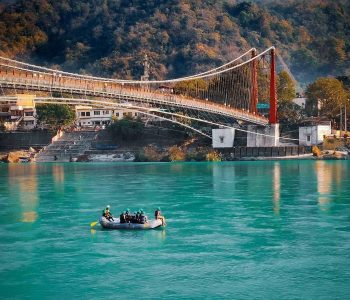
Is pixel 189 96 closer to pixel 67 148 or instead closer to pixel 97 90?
pixel 67 148

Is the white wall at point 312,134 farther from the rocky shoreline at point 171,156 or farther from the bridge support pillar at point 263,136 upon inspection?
the bridge support pillar at point 263,136

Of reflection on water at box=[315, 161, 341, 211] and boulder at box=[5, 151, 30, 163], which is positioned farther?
boulder at box=[5, 151, 30, 163]

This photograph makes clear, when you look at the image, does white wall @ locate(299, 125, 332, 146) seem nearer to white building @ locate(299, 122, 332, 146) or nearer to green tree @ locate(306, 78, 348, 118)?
white building @ locate(299, 122, 332, 146)

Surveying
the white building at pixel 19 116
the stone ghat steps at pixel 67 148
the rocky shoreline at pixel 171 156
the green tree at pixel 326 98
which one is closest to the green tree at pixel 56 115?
the white building at pixel 19 116

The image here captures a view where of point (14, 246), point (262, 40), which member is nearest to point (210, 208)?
point (14, 246)

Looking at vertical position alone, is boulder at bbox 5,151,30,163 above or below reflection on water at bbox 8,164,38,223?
above

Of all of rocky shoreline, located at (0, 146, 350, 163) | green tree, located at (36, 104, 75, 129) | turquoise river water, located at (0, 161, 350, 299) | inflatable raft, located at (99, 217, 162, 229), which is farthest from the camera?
green tree, located at (36, 104, 75, 129)

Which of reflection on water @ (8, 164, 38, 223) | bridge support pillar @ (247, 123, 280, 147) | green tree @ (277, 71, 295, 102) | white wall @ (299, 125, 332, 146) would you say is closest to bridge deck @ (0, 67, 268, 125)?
bridge support pillar @ (247, 123, 280, 147)
